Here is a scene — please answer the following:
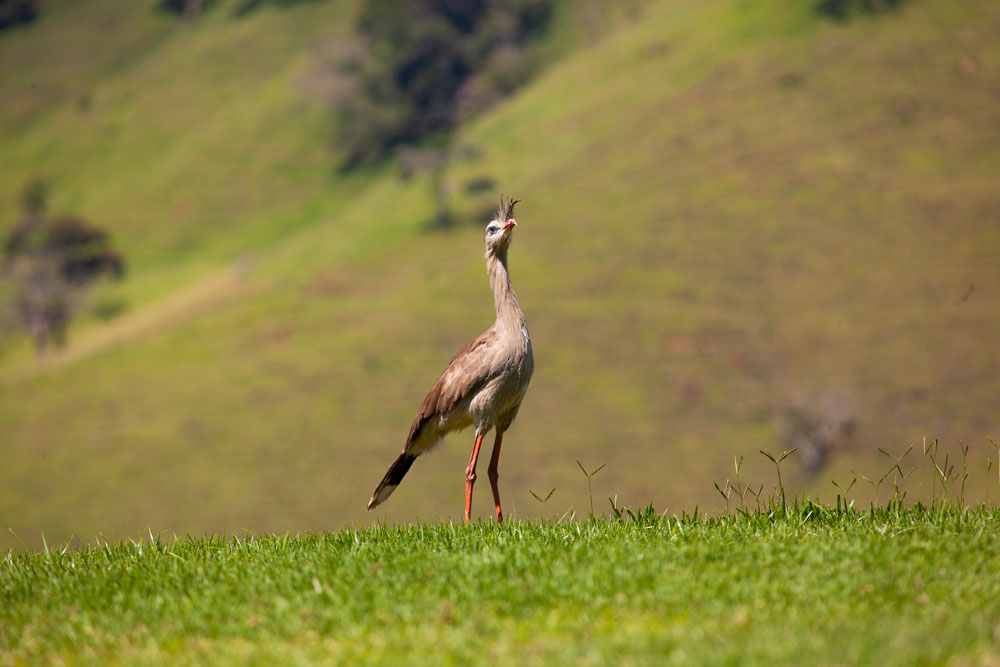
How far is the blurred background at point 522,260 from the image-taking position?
183 ft

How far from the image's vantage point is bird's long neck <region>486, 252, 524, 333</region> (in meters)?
10.3

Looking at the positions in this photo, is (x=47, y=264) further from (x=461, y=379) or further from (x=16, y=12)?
(x=461, y=379)

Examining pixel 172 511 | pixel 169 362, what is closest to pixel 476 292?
pixel 169 362

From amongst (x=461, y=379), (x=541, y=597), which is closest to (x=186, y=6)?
(x=461, y=379)

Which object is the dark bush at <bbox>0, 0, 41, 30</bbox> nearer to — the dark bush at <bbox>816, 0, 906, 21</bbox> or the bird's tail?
the dark bush at <bbox>816, 0, 906, 21</bbox>

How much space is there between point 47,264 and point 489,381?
307 feet

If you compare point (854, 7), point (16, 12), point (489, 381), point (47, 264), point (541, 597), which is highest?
point (16, 12)

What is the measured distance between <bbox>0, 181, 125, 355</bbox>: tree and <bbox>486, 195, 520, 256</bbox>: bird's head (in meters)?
80.4

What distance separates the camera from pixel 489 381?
1020 cm

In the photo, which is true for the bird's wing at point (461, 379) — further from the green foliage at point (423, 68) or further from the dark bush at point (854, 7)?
the green foliage at point (423, 68)

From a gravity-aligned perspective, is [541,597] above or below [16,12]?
below

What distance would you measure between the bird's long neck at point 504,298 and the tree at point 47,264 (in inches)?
3170

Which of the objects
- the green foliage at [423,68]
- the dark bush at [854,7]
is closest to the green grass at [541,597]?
the dark bush at [854,7]

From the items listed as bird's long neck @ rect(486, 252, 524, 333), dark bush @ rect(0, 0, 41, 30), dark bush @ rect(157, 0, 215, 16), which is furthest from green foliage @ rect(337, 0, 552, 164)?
bird's long neck @ rect(486, 252, 524, 333)
